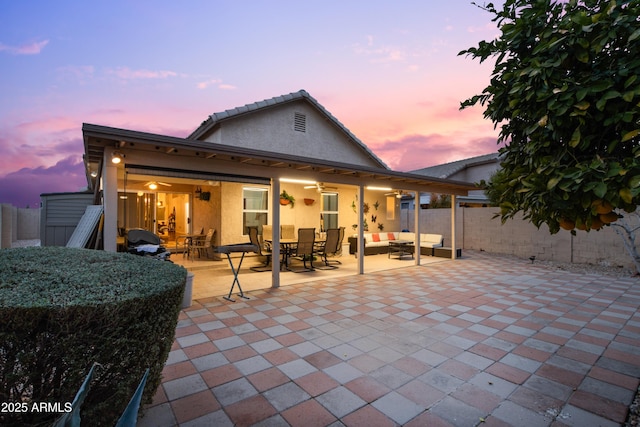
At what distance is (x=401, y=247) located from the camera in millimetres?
10969

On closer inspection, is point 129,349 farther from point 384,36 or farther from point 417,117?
point 417,117

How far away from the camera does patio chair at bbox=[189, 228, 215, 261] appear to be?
9438 millimetres

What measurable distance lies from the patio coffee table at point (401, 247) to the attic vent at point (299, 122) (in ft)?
18.3

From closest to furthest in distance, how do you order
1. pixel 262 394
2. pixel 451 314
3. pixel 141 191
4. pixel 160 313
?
pixel 160 313, pixel 262 394, pixel 451 314, pixel 141 191

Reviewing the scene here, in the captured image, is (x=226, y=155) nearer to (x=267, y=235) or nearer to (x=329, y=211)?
(x=267, y=235)

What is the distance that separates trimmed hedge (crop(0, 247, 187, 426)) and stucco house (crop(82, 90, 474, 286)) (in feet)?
10.3

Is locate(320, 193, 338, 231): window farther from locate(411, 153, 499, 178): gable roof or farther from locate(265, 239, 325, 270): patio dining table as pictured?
locate(411, 153, 499, 178): gable roof

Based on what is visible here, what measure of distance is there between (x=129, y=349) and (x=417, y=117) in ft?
40.9

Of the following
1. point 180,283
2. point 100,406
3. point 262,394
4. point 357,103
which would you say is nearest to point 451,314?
point 262,394

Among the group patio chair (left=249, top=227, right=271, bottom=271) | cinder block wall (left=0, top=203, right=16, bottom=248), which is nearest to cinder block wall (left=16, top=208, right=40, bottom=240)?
cinder block wall (left=0, top=203, right=16, bottom=248)

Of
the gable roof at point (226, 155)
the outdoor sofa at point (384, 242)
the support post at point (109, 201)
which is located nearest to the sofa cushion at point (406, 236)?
the outdoor sofa at point (384, 242)

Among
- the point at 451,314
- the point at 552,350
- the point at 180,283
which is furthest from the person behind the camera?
the point at 451,314

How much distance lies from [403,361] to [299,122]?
1026 cm

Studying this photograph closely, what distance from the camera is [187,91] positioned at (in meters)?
11.5
